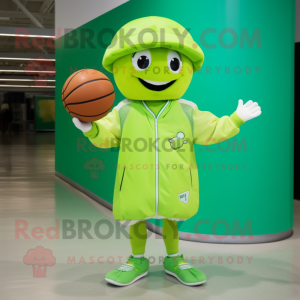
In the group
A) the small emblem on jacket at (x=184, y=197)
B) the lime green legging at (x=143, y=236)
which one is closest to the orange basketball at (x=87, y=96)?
the small emblem on jacket at (x=184, y=197)

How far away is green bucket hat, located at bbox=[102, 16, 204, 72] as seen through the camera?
2367mm

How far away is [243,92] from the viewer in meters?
3.38

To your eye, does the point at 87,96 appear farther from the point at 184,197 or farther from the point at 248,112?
the point at 248,112

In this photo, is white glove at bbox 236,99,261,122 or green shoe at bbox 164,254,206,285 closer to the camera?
Answer: white glove at bbox 236,99,261,122

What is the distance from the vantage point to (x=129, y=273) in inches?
102

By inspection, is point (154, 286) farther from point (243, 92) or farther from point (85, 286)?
point (243, 92)

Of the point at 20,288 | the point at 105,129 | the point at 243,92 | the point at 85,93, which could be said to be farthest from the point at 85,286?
the point at 243,92

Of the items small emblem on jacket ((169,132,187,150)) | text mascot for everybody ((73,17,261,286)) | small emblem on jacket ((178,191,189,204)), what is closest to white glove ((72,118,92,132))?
text mascot for everybody ((73,17,261,286))

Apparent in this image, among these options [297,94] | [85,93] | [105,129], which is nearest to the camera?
[85,93]

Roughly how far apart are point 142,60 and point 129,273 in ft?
4.09

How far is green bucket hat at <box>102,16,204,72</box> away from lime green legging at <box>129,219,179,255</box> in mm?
1009

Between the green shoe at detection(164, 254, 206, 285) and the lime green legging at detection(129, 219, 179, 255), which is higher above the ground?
the lime green legging at detection(129, 219, 179, 255)

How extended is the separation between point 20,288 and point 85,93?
122 cm

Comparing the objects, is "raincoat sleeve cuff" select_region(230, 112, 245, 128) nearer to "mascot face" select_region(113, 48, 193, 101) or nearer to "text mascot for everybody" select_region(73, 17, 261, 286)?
"text mascot for everybody" select_region(73, 17, 261, 286)
